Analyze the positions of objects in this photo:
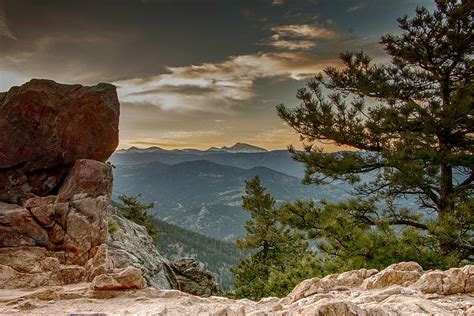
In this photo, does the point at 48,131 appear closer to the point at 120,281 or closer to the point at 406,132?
the point at 120,281

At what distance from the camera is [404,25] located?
1378cm

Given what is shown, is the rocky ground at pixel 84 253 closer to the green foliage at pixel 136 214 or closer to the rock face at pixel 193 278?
the rock face at pixel 193 278

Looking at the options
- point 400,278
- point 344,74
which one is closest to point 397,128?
point 344,74

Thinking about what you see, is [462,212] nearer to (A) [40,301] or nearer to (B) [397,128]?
(B) [397,128]

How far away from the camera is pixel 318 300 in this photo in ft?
19.1

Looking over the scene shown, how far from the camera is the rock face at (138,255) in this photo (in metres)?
17.1

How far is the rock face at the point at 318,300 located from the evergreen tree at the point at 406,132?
3560mm

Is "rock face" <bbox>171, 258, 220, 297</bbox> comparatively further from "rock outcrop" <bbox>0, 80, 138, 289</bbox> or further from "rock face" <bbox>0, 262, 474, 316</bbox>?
"rock face" <bbox>0, 262, 474, 316</bbox>

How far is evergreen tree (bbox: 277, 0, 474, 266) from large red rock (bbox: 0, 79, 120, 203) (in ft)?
28.5

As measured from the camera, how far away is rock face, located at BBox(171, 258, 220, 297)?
26062mm

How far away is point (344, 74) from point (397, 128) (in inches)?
133

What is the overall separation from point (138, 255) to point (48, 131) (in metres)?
8.32

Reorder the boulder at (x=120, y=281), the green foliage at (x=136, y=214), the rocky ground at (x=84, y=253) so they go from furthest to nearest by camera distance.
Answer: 1. the green foliage at (x=136, y=214)
2. the boulder at (x=120, y=281)
3. the rocky ground at (x=84, y=253)

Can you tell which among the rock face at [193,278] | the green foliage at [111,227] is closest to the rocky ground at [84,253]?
the green foliage at [111,227]
